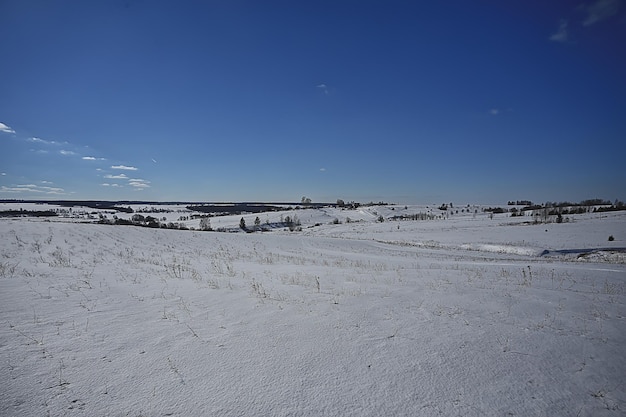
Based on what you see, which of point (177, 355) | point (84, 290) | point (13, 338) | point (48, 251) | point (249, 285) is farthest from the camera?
point (48, 251)

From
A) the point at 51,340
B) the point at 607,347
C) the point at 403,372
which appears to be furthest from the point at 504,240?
the point at 51,340

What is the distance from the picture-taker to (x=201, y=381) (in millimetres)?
3209

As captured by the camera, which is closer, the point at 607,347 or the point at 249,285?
the point at 607,347

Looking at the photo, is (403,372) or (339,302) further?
(339,302)

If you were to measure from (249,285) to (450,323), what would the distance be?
5138 mm

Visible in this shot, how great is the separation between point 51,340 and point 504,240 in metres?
40.8

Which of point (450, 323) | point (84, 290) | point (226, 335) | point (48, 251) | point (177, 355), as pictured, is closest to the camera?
point (177, 355)

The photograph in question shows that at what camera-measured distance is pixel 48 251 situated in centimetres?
1475

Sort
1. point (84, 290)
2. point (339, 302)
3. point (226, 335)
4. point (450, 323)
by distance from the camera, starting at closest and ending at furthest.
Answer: point (226, 335) → point (450, 323) → point (339, 302) → point (84, 290)

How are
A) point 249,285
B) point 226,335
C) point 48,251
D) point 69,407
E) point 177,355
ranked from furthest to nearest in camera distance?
point 48,251, point 249,285, point 226,335, point 177,355, point 69,407

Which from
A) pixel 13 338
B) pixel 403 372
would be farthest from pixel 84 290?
pixel 403 372

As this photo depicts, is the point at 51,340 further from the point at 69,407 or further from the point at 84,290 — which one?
the point at 84,290

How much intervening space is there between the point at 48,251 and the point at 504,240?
41.5m

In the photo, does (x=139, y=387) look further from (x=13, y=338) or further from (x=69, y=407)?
(x=13, y=338)
